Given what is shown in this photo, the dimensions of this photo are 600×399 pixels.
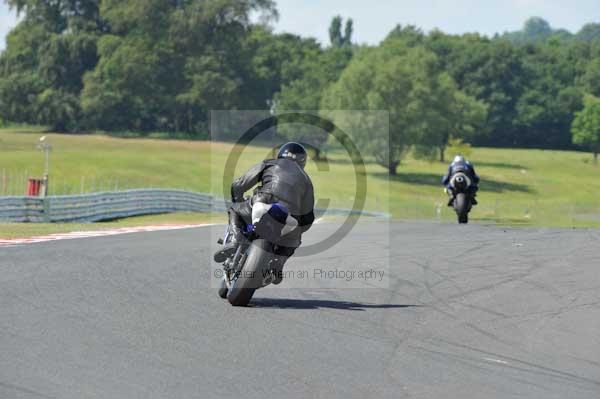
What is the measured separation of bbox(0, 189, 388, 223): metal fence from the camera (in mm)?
25344

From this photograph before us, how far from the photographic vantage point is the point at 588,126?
115938mm

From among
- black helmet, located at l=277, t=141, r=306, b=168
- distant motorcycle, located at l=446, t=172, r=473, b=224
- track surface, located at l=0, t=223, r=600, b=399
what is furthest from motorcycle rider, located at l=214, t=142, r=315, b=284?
distant motorcycle, located at l=446, t=172, r=473, b=224

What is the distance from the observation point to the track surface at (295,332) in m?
6.32

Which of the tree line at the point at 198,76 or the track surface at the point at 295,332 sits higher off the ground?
the tree line at the point at 198,76

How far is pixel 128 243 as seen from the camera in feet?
53.0

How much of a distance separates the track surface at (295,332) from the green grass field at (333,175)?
3259cm

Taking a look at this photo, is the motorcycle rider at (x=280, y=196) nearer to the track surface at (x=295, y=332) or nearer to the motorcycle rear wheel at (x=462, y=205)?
the track surface at (x=295, y=332)

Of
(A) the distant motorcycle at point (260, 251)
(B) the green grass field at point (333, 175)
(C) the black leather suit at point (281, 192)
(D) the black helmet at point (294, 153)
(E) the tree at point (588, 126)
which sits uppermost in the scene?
(E) the tree at point (588, 126)

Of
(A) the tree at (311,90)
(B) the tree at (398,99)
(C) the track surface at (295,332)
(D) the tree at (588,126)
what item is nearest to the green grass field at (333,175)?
(A) the tree at (311,90)

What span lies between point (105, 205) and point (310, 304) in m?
21.0

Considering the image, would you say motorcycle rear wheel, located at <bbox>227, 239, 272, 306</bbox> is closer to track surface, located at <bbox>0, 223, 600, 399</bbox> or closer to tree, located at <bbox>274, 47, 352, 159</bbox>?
track surface, located at <bbox>0, 223, 600, 399</bbox>

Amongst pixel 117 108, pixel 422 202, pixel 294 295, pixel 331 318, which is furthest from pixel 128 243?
pixel 117 108

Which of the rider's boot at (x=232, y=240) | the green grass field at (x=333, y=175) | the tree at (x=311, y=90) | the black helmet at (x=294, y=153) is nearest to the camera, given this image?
the rider's boot at (x=232, y=240)

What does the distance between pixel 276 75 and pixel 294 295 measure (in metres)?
101
